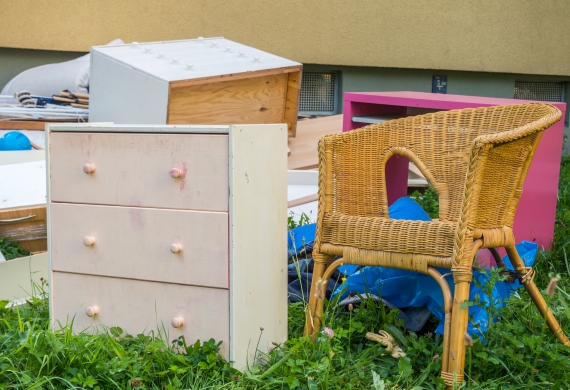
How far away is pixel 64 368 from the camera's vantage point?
2.20 meters

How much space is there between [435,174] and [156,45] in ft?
8.21

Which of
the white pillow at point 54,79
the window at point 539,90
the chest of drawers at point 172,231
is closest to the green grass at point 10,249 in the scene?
the chest of drawers at point 172,231

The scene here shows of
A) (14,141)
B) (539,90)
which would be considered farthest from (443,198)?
(539,90)

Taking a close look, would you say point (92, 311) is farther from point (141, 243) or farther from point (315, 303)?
point (315, 303)

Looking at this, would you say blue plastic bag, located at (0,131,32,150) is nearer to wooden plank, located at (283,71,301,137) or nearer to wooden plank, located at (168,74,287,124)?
wooden plank, located at (168,74,287,124)

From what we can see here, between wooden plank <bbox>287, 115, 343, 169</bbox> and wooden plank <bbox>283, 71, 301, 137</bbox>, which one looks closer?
wooden plank <bbox>283, 71, 301, 137</bbox>

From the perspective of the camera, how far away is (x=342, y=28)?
24.6 ft

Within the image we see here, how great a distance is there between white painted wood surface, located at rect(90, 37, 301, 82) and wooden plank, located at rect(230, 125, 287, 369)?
1551mm

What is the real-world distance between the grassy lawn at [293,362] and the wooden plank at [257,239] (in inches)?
3.7

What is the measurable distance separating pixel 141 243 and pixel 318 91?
5859mm

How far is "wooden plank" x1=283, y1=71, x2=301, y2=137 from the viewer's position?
4742 mm


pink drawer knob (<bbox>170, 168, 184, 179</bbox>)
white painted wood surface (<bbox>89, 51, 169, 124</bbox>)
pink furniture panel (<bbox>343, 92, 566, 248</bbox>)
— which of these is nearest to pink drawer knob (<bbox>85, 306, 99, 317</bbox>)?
pink drawer knob (<bbox>170, 168, 184, 179</bbox>)

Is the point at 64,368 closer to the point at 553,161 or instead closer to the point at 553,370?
the point at 553,370

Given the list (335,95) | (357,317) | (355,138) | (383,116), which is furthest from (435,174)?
(335,95)
